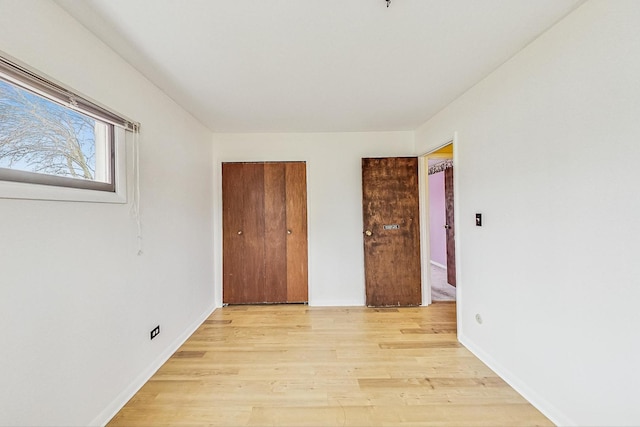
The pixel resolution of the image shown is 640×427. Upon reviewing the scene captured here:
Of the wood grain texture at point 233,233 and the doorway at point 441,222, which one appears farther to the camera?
the doorway at point 441,222

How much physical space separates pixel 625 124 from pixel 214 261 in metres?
3.78

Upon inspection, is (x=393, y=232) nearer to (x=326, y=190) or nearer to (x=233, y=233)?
(x=326, y=190)

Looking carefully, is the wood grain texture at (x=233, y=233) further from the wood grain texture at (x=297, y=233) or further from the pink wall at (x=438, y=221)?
the pink wall at (x=438, y=221)

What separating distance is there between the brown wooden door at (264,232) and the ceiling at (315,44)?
3.49 feet

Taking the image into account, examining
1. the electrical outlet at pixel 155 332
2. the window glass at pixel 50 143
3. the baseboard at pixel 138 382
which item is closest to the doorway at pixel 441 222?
the baseboard at pixel 138 382

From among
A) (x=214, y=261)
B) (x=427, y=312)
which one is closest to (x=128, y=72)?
(x=214, y=261)

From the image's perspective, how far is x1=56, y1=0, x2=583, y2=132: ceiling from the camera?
1320 millimetres

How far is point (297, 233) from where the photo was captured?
3.43 meters

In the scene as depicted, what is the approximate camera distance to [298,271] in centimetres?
343

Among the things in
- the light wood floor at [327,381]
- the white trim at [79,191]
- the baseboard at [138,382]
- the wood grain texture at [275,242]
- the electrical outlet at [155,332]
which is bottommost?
the light wood floor at [327,381]

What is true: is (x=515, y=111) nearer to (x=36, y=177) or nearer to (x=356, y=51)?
(x=356, y=51)

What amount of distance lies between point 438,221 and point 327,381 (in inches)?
186

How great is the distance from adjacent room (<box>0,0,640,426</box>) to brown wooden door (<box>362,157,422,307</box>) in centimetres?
40

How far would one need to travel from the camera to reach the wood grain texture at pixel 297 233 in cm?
341
